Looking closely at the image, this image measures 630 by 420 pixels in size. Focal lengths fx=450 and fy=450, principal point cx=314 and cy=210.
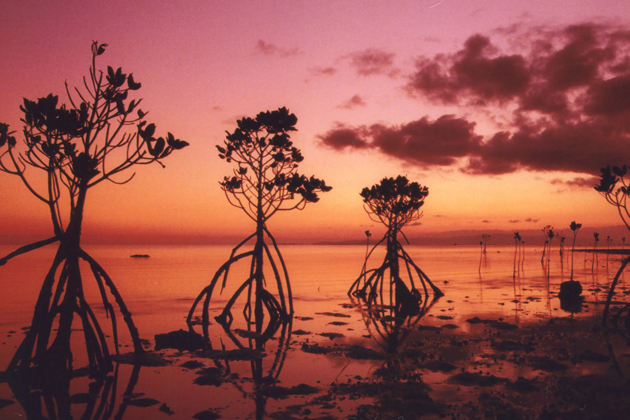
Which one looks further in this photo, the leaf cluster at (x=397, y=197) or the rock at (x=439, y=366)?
the leaf cluster at (x=397, y=197)

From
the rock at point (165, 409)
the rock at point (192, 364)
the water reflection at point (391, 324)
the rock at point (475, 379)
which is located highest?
the rock at point (475, 379)

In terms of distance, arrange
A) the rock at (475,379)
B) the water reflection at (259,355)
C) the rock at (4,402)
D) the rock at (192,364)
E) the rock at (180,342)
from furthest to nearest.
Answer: the rock at (180,342) < the rock at (192,364) < the rock at (475,379) < the water reflection at (259,355) < the rock at (4,402)

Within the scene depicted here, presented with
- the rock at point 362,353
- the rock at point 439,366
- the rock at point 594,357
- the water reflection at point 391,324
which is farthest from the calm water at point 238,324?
the rock at point 594,357

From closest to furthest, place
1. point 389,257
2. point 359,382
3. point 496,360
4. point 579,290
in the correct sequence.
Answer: point 359,382 < point 496,360 < point 389,257 < point 579,290

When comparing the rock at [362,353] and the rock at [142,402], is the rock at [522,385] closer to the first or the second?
the rock at [362,353]

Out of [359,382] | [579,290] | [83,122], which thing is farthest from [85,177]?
[579,290]

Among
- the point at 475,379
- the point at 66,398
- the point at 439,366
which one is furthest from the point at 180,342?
the point at 475,379

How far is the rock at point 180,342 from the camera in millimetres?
16000

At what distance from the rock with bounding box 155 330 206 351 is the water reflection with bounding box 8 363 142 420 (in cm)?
411

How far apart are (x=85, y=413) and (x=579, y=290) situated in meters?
30.3

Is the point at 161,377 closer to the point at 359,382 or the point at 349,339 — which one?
the point at 359,382

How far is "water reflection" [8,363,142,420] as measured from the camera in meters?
9.66

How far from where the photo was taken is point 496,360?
528 inches

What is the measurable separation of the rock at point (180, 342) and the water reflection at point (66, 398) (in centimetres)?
411
